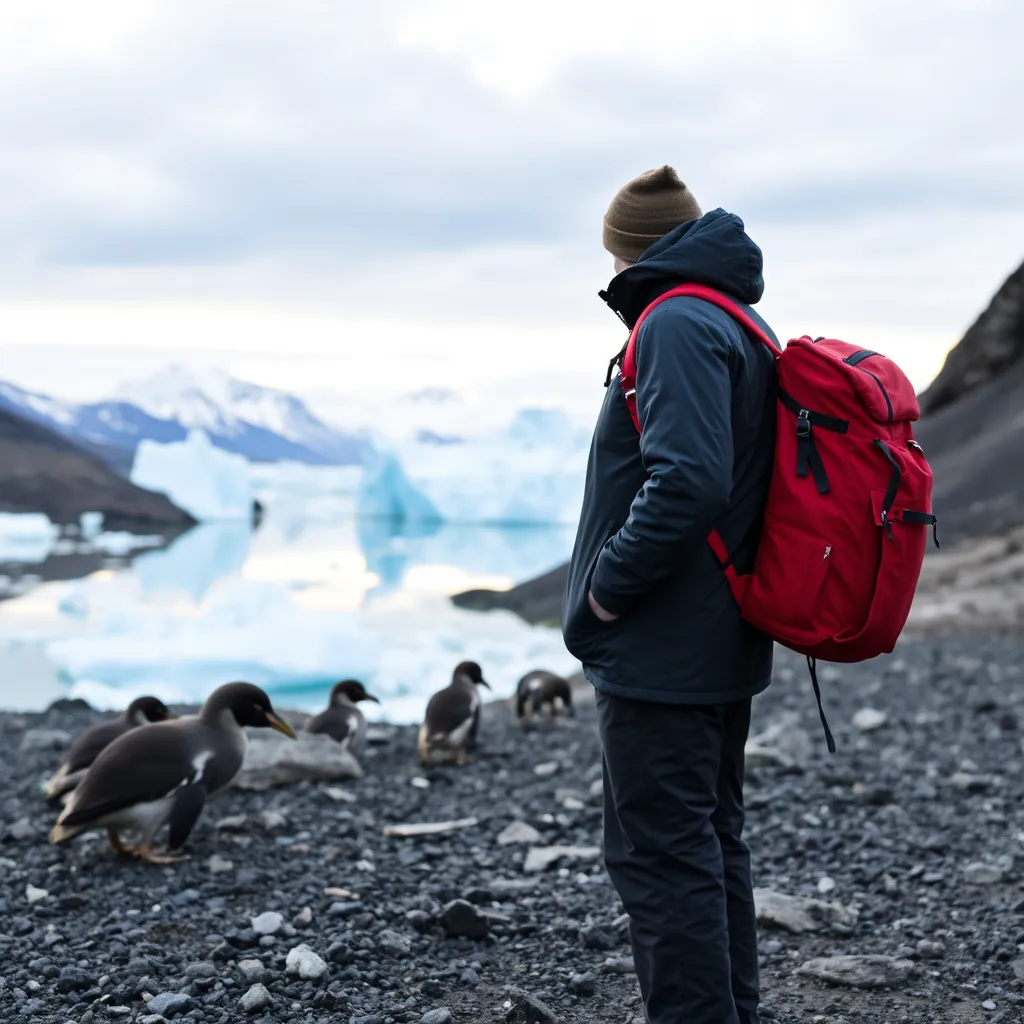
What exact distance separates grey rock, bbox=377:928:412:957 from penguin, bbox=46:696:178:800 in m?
2.10

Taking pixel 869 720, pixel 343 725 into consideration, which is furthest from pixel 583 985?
pixel 869 720

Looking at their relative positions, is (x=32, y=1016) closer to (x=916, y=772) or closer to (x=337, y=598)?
(x=916, y=772)

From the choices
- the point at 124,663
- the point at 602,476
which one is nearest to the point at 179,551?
the point at 124,663

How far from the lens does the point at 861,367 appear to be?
2322 mm

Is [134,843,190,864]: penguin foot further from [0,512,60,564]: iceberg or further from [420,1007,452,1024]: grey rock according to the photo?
[0,512,60,564]: iceberg

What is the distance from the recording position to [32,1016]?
287 centimetres

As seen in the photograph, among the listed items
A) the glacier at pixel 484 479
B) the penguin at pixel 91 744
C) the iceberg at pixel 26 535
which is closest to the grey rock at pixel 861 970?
the penguin at pixel 91 744

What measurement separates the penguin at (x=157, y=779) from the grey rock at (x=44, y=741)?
9.47ft

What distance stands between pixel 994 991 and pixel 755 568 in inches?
58.3

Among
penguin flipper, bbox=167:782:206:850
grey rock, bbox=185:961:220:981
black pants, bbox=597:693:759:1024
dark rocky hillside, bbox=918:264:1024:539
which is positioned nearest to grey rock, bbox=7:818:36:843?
penguin flipper, bbox=167:782:206:850

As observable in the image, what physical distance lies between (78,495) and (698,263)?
177ft

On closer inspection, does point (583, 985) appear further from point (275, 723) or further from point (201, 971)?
point (275, 723)

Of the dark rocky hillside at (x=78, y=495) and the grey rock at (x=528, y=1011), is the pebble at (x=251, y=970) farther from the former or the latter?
the dark rocky hillside at (x=78, y=495)

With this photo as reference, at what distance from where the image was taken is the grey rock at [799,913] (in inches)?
139
